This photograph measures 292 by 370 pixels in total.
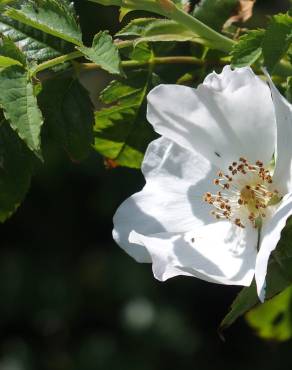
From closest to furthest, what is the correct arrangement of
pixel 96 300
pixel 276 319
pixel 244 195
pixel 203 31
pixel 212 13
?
pixel 203 31 → pixel 212 13 → pixel 244 195 → pixel 276 319 → pixel 96 300

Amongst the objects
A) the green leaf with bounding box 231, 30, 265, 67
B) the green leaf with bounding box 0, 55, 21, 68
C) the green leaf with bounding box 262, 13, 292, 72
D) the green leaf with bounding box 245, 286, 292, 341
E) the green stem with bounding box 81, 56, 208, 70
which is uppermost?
the green leaf with bounding box 262, 13, 292, 72

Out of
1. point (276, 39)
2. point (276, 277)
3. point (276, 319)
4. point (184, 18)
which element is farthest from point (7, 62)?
point (276, 319)

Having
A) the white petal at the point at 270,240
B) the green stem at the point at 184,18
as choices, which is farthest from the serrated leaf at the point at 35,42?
the white petal at the point at 270,240

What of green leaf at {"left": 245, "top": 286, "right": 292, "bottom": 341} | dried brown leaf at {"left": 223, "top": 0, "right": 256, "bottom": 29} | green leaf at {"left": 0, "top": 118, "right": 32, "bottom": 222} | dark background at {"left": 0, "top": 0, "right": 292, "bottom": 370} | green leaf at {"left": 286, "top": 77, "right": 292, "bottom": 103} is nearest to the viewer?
green leaf at {"left": 286, "top": 77, "right": 292, "bottom": 103}

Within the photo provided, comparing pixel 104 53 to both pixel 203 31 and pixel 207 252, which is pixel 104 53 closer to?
pixel 203 31

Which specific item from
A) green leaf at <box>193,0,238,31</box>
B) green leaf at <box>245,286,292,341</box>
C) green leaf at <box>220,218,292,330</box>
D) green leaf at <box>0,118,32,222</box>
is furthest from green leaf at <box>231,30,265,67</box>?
green leaf at <box>245,286,292,341</box>

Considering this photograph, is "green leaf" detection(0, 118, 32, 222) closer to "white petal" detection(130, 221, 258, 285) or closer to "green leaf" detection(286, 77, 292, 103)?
"white petal" detection(130, 221, 258, 285)
